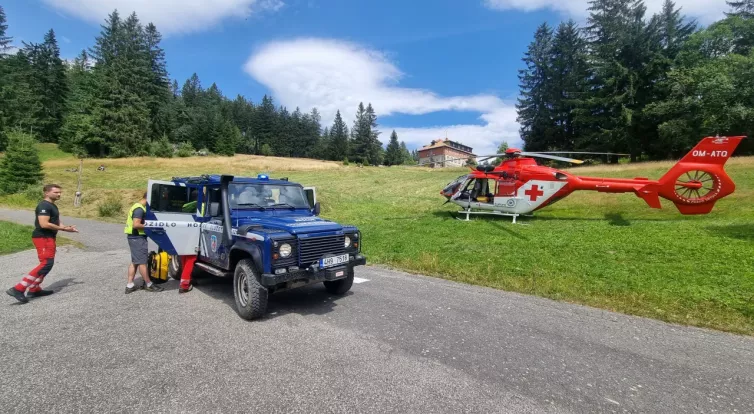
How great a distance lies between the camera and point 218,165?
159 ft

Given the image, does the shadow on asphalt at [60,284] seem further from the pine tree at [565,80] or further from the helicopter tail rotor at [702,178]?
the pine tree at [565,80]

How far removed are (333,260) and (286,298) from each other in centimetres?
154

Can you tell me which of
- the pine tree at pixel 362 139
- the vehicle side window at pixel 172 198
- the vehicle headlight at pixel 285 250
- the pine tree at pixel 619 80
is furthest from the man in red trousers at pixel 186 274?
the pine tree at pixel 362 139

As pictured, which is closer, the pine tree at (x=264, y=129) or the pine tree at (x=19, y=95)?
the pine tree at (x=19, y=95)

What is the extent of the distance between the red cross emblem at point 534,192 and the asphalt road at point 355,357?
962cm

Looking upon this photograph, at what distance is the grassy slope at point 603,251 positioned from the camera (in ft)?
21.6

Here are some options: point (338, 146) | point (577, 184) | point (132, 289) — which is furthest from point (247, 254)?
point (338, 146)

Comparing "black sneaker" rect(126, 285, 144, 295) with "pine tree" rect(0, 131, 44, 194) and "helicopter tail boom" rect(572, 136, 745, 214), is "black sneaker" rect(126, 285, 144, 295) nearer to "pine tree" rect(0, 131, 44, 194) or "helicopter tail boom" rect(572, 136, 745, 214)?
"helicopter tail boom" rect(572, 136, 745, 214)

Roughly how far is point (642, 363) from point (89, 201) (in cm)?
3181

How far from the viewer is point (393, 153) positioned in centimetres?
9988

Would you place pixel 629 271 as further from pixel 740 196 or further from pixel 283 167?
pixel 283 167

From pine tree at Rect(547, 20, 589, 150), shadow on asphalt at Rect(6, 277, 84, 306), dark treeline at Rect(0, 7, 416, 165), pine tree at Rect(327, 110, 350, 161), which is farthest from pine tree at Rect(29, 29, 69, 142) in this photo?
pine tree at Rect(547, 20, 589, 150)

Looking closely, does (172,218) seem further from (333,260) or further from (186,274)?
(333,260)

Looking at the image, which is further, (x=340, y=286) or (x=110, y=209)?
(x=110, y=209)
